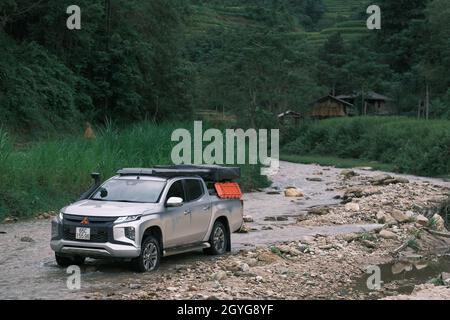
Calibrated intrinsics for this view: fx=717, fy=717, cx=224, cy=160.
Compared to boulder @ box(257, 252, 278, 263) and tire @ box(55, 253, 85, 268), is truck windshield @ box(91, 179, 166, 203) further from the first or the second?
boulder @ box(257, 252, 278, 263)

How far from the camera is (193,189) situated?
598 inches

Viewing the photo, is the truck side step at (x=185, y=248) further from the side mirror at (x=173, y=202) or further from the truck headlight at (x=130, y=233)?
the truck headlight at (x=130, y=233)

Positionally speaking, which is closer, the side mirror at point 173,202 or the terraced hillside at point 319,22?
the side mirror at point 173,202

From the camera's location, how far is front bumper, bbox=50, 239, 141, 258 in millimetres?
12664

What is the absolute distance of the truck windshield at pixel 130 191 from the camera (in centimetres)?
1398

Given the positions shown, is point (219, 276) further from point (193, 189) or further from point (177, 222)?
point (193, 189)

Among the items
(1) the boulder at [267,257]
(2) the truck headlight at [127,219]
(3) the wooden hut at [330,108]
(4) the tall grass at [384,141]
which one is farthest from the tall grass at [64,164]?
(3) the wooden hut at [330,108]

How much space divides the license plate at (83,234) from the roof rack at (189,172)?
2209 millimetres

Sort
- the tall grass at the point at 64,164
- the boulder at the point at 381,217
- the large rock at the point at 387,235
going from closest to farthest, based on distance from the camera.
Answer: the large rock at the point at 387,235 → the tall grass at the point at 64,164 → the boulder at the point at 381,217

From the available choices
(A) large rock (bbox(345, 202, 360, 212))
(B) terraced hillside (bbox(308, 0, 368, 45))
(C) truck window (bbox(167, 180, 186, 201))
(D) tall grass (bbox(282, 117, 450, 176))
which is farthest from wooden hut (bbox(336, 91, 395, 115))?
(C) truck window (bbox(167, 180, 186, 201))

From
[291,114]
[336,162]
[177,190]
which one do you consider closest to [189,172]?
[177,190]

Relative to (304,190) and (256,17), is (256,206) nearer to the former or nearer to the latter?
(304,190)

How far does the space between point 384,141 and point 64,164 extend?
127 ft
